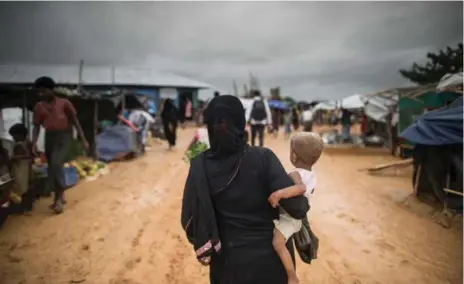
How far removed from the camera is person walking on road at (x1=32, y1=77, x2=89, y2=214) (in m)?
4.61

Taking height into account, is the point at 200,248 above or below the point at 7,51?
below

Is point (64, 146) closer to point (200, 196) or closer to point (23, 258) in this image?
point (23, 258)

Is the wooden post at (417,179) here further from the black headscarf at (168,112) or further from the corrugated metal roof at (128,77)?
the corrugated metal roof at (128,77)

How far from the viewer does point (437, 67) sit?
55.9 feet

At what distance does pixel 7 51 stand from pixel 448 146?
18.6 feet

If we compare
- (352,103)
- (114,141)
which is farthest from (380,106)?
(114,141)

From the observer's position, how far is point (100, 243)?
159 inches

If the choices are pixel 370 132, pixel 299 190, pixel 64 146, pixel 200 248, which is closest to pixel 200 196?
pixel 200 248

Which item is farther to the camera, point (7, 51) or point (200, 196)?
point (7, 51)

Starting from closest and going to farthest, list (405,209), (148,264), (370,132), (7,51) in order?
(148,264), (7,51), (405,209), (370,132)

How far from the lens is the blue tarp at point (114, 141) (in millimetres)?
9375

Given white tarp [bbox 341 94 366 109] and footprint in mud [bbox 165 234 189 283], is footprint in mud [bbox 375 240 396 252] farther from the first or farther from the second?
white tarp [bbox 341 94 366 109]

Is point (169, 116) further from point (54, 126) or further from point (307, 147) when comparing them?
point (307, 147)

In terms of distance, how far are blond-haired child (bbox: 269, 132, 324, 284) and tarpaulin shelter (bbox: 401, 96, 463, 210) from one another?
3755 millimetres
